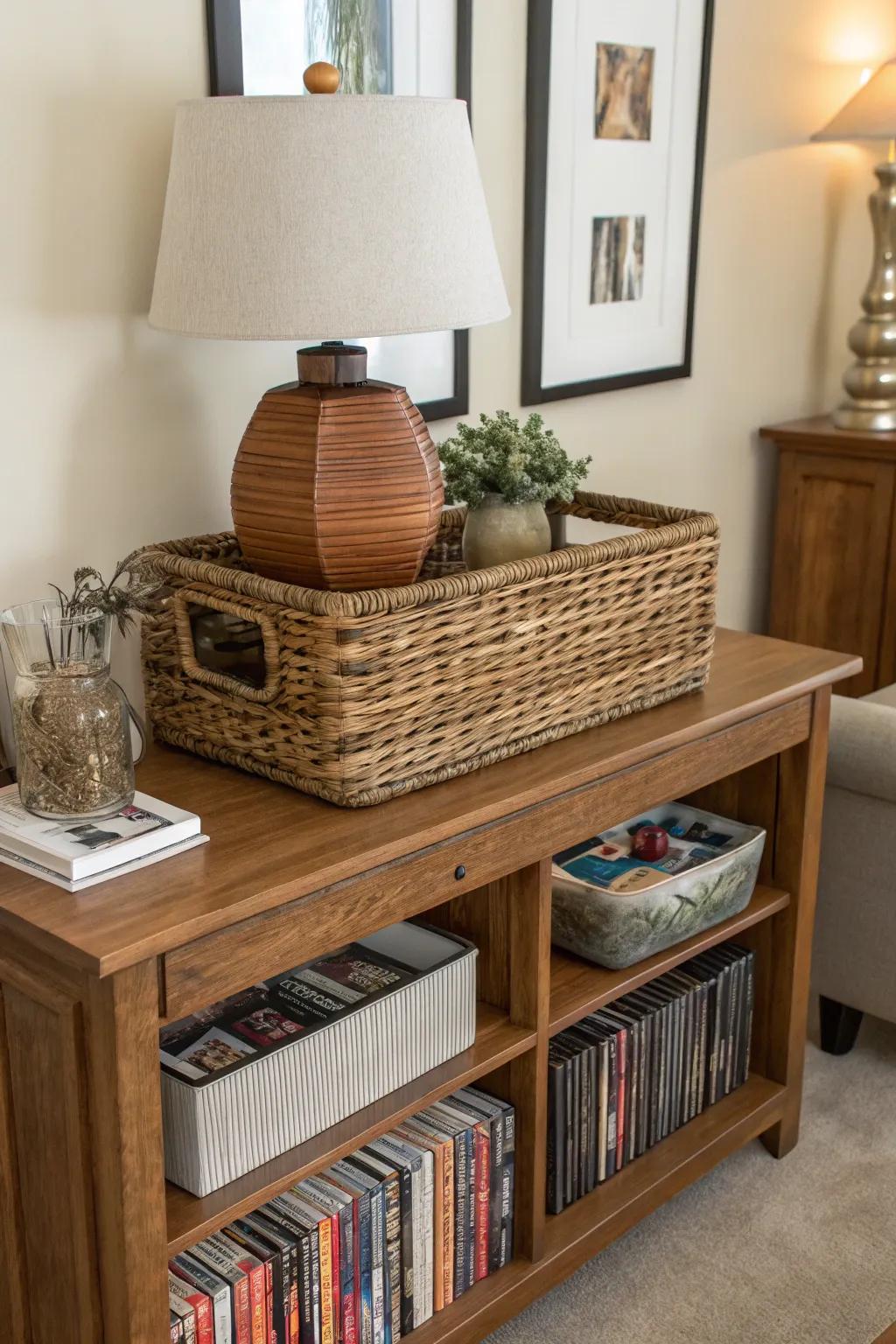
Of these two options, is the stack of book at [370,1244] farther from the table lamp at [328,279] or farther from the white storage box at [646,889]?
the table lamp at [328,279]

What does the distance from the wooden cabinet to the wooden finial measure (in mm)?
1447

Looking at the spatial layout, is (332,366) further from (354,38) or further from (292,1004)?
(292,1004)

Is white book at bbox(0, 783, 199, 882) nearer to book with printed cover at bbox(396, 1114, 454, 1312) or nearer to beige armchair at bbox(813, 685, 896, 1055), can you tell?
book with printed cover at bbox(396, 1114, 454, 1312)

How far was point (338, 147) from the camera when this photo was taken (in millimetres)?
1334

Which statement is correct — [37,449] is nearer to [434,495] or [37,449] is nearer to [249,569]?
[249,569]

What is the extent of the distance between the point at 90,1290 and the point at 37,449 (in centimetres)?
86

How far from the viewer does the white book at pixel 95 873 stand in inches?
48.3

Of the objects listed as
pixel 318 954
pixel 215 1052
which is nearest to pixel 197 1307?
pixel 215 1052

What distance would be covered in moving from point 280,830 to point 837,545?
1656 mm

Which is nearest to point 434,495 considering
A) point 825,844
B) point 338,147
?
point 338,147

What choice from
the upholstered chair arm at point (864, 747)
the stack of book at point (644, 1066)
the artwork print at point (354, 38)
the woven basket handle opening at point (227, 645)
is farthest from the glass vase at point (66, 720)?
the upholstered chair arm at point (864, 747)

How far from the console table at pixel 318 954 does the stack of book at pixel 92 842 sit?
13 mm

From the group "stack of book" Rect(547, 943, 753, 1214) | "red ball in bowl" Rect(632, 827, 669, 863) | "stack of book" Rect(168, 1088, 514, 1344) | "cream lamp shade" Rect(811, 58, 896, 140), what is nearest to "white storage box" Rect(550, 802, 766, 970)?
"red ball in bowl" Rect(632, 827, 669, 863)

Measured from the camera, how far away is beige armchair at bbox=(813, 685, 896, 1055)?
2068 mm
